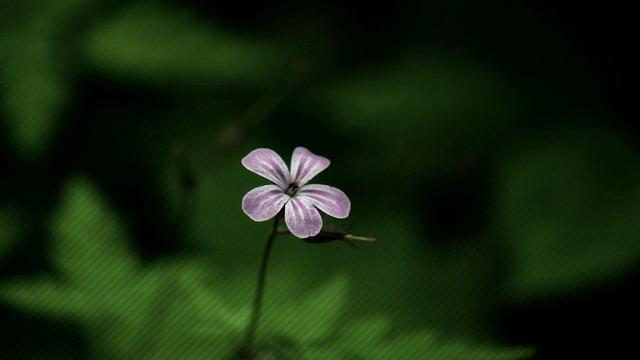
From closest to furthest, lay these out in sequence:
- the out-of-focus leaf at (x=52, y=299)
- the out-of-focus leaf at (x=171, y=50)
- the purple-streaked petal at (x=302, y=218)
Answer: the purple-streaked petal at (x=302, y=218) → the out-of-focus leaf at (x=52, y=299) → the out-of-focus leaf at (x=171, y=50)

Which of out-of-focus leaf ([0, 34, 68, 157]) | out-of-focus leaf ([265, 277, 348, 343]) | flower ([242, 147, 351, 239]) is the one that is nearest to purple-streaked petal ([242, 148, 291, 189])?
flower ([242, 147, 351, 239])

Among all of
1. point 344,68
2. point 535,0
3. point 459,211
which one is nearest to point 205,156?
point 344,68

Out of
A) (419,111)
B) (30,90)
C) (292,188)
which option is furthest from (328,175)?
(30,90)

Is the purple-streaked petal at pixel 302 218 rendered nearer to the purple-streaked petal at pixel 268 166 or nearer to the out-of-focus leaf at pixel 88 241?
the purple-streaked petal at pixel 268 166

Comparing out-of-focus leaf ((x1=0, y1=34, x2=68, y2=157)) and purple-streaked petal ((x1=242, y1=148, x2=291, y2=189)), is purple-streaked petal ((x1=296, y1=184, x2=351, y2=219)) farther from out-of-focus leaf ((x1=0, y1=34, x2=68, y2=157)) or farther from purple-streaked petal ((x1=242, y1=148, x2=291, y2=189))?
out-of-focus leaf ((x1=0, y1=34, x2=68, y2=157))

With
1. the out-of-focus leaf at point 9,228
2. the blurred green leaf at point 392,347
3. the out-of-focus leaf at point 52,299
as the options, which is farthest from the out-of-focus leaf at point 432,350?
the out-of-focus leaf at point 9,228

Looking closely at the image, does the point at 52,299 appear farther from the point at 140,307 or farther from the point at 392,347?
the point at 392,347
